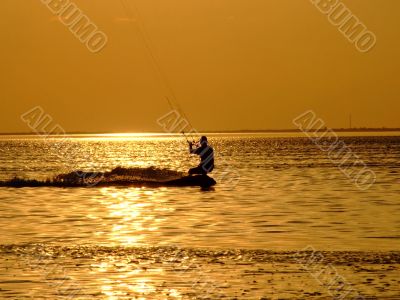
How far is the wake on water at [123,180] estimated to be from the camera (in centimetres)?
5075

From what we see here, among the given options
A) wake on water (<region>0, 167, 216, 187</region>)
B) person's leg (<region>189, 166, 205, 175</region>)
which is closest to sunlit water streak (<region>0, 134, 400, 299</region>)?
person's leg (<region>189, 166, 205, 175</region>)

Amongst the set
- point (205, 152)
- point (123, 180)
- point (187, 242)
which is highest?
point (205, 152)

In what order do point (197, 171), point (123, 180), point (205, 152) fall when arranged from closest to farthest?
1. point (205, 152)
2. point (197, 171)
3. point (123, 180)

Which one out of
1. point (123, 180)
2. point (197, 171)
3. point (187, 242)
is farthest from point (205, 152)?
point (187, 242)

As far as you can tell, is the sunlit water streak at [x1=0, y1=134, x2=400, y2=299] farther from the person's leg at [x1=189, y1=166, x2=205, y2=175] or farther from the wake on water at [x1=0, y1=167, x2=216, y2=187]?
the wake on water at [x1=0, y1=167, x2=216, y2=187]

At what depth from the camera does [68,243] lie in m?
27.4

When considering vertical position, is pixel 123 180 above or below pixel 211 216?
above

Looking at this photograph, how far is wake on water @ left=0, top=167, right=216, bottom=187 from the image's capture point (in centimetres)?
5075

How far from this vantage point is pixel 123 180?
55.4m

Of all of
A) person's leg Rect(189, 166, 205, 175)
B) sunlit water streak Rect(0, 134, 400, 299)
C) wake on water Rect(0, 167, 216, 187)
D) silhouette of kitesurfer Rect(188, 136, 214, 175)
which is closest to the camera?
sunlit water streak Rect(0, 134, 400, 299)

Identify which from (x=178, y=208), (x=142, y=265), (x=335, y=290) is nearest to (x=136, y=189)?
(x=178, y=208)

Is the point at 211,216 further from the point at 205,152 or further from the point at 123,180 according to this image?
the point at 123,180

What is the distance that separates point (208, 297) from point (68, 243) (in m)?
8.66

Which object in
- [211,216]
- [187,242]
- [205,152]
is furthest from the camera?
[205,152]
